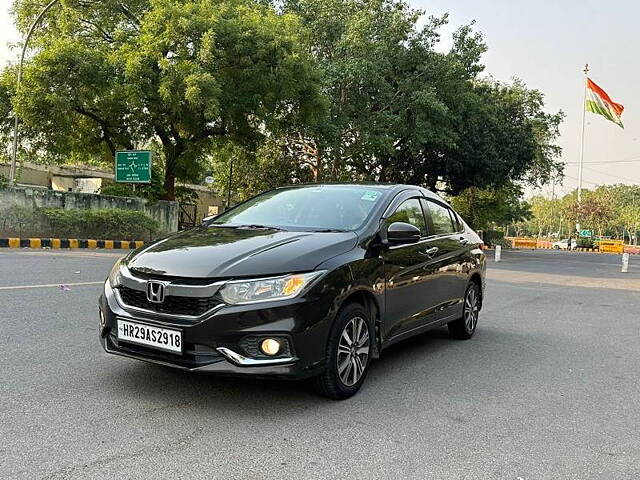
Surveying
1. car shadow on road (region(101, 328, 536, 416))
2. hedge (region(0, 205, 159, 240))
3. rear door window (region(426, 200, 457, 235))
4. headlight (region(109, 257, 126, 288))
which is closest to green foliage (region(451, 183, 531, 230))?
hedge (region(0, 205, 159, 240))

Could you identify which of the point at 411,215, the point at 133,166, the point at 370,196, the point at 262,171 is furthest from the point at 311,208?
the point at 262,171

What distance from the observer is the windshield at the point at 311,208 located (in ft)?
15.1

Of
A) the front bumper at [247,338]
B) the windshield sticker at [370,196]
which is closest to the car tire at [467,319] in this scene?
the windshield sticker at [370,196]

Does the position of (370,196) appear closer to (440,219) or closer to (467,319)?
(440,219)

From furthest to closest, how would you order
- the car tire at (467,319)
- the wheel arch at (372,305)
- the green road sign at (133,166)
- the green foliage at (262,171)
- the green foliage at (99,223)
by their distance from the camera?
the green foliage at (262,171), the green road sign at (133,166), the green foliage at (99,223), the car tire at (467,319), the wheel arch at (372,305)

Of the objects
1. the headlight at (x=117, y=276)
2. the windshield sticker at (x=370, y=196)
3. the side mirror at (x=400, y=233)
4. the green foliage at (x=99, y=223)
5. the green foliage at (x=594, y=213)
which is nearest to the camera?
the headlight at (x=117, y=276)

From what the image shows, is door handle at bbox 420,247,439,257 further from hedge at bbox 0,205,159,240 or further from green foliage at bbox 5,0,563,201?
hedge at bbox 0,205,159,240

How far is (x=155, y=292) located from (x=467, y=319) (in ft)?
12.5

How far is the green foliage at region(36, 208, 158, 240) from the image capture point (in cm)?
1831

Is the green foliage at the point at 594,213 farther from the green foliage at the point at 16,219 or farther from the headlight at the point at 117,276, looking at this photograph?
the headlight at the point at 117,276

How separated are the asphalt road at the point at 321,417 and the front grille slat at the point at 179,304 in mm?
616

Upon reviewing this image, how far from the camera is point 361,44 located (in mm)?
24531

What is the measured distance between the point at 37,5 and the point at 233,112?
32.2ft

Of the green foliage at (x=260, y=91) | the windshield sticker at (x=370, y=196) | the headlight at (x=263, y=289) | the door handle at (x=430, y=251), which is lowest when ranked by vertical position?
the headlight at (x=263, y=289)
